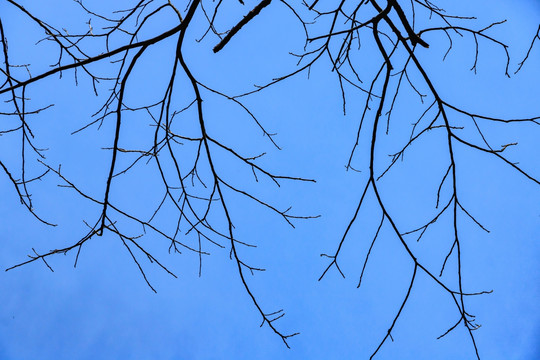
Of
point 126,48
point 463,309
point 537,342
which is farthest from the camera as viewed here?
point 537,342

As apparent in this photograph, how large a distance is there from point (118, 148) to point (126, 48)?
458 millimetres

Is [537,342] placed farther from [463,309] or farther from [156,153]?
[156,153]

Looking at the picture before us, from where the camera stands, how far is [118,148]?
2.24 m

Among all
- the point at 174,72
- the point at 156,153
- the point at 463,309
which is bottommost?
the point at 463,309

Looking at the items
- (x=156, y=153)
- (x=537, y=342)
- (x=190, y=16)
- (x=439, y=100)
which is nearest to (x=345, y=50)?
(x=439, y=100)

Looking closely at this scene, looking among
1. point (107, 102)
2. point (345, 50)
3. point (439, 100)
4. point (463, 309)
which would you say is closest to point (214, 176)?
point (107, 102)

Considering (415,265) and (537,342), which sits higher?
(537,342)

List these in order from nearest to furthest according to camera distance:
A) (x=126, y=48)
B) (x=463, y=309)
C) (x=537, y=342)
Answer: (x=126, y=48)
(x=463, y=309)
(x=537, y=342)

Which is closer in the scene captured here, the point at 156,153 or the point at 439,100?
the point at 439,100

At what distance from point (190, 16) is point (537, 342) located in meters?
9.21

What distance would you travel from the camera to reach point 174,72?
221 centimetres

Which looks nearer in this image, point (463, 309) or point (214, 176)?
point (463, 309)

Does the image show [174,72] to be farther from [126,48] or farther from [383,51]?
[383,51]

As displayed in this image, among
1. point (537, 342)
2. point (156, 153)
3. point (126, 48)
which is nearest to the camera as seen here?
point (126, 48)
